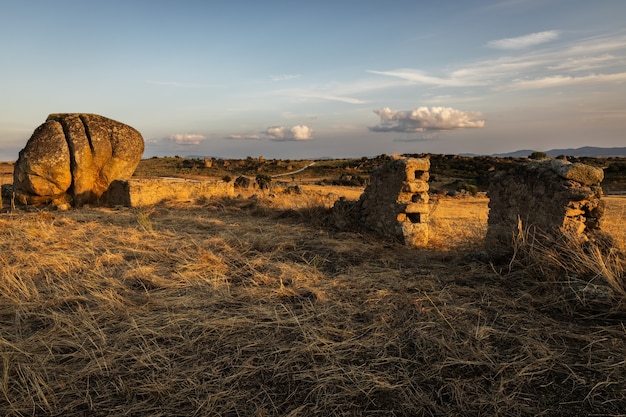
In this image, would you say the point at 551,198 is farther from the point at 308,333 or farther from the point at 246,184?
the point at 246,184

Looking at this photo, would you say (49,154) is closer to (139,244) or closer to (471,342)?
(139,244)

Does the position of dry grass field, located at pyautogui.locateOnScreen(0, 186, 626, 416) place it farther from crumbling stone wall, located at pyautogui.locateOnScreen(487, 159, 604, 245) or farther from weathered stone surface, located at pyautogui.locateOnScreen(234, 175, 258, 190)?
weathered stone surface, located at pyautogui.locateOnScreen(234, 175, 258, 190)

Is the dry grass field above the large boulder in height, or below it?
below

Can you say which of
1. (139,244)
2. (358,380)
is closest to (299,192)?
(139,244)

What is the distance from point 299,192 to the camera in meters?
15.6

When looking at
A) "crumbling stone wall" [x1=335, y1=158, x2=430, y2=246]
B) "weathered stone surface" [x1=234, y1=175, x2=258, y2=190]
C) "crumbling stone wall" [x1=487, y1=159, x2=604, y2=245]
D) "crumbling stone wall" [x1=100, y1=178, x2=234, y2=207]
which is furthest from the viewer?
"weathered stone surface" [x1=234, y1=175, x2=258, y2=190]

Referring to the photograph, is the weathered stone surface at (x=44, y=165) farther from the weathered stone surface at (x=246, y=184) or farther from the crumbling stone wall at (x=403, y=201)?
the crumbling stone wall at (x=403, y=201)

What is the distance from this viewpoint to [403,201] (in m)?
6.95

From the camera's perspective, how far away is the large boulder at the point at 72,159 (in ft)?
33.4

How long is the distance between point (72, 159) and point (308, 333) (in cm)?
1002

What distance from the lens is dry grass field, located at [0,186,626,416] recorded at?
236cm

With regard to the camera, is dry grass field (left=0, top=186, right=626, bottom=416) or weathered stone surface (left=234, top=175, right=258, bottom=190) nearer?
dry grass field (left=0, top=186, right=626, bottom=416)

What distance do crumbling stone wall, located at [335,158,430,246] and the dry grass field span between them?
3.73ft

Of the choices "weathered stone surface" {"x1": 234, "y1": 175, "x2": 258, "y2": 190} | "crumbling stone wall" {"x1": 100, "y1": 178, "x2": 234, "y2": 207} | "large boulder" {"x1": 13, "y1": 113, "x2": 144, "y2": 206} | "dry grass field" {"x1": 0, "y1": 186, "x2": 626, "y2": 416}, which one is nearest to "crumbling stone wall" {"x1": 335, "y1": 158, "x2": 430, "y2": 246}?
"dry grass field" {"x1": 0, "y1": 186, "x2": 626, "y2": 416}
